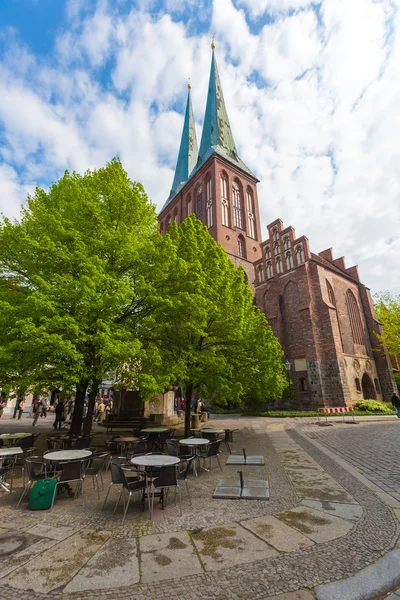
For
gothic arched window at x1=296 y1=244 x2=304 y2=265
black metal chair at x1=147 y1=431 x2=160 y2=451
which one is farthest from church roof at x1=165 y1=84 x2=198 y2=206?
black metal chair at x1=147 y1=431 x2=160 y2=451

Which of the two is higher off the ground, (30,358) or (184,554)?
(30,358)

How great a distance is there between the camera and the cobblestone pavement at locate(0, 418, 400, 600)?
2.88 meters

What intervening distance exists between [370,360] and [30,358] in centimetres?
3108

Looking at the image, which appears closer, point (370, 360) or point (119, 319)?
point (119, 319)

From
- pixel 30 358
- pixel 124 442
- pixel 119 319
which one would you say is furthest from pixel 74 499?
pixel 119 319

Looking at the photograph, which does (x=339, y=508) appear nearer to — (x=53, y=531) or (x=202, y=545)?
(x=202, y=545)

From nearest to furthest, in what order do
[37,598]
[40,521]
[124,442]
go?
[37,598]
[40,521]
[124,442]

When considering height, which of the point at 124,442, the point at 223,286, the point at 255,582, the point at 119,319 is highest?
the point at 223,286

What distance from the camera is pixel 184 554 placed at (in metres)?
3.43

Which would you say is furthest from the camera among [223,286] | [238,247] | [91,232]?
[238,247]

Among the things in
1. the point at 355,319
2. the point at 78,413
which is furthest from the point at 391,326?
the point at 78,413

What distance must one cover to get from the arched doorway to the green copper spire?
29.5 meters

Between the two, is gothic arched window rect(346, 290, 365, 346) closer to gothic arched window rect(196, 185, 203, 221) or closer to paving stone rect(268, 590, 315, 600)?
gothic arched window rect(196, 185, 203, 221)

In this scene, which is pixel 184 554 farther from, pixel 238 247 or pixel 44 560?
pixel 238 247
